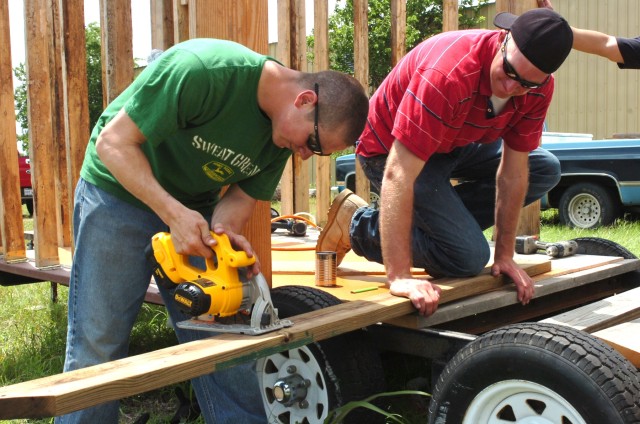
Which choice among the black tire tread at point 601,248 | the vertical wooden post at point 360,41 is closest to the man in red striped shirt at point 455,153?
the black tire tread at point 601,248

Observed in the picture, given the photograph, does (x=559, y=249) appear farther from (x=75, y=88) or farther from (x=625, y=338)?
(x=75, y=88)

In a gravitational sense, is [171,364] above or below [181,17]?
below

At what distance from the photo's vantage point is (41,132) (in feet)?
16.0

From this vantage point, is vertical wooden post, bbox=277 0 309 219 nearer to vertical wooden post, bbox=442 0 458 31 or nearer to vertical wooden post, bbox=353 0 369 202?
vertical wooden post, bbox=353 0 369 202

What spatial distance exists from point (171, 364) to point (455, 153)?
7.21ft

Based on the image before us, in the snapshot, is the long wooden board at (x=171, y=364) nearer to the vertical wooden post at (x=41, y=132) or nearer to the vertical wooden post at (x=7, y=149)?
the vertical wooden post at (x=41, y=132)

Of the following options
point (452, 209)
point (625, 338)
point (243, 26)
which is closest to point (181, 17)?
point (243, 26)

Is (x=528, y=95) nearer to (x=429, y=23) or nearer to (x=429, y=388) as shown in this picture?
(x=429, y=388)

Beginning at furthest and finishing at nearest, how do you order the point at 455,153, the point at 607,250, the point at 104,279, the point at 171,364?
1. the point at 607,250
2. the point at 455,153
3. the point at 104,279
4. the point at 171,364

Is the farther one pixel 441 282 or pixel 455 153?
pixel 455 153

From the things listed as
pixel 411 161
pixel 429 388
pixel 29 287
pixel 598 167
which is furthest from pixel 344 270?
pixel 598 167

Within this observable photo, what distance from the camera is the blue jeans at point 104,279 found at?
2660mm

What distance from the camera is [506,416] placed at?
2.35 metres

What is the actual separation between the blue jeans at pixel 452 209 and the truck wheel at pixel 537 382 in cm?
113
